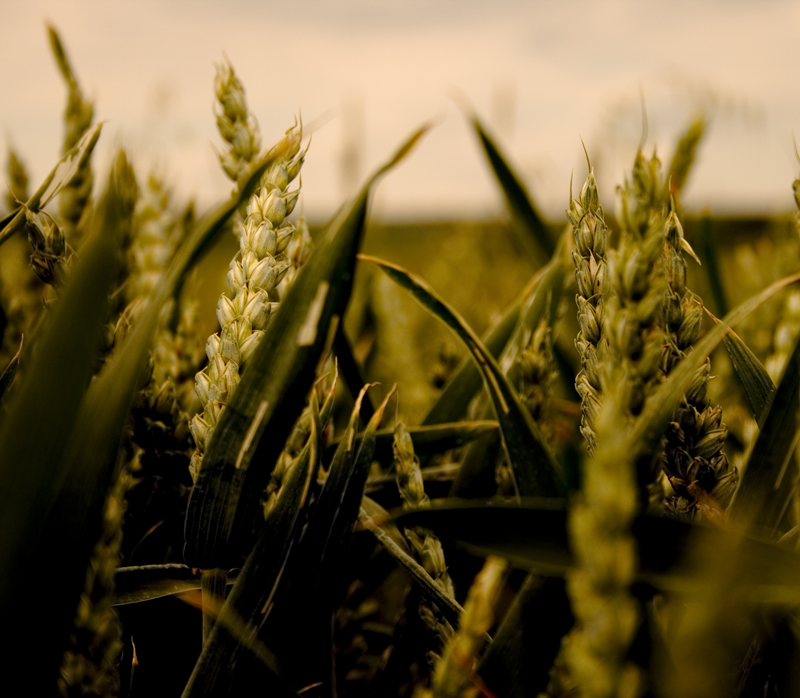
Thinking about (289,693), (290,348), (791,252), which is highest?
(791,252)

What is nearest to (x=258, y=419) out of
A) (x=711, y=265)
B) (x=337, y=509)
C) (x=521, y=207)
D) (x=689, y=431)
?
(x=337, y=509)

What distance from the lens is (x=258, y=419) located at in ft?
0.68

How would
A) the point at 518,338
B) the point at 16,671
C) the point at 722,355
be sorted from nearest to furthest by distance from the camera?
the point at 16,671
the point at 518,338
the point at 722,355

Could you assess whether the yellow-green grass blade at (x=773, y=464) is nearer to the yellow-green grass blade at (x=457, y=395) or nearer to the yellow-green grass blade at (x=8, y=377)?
the yellow-green grass blade at (x=457, y=395)

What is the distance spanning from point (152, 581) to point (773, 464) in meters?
0.23

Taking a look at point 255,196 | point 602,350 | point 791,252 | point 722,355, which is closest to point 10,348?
point 255,196

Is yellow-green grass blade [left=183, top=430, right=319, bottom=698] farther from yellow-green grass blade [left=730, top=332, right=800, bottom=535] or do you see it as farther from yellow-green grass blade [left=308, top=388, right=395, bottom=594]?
yellow-green grass blade [left=730, top=332, right=800, bottom=535]

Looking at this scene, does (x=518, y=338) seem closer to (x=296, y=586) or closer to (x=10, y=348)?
(x=296, y=586)

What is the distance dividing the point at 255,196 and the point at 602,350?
14 cm

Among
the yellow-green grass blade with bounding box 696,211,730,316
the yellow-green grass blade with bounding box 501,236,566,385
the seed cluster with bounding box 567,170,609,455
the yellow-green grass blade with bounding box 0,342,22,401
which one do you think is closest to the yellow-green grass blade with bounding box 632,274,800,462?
the seed cluster with bounding box 567,170,609,455

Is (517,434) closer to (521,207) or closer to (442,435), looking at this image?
(442,435)

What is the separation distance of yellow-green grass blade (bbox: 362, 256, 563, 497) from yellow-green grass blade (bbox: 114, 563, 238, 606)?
0.12 m

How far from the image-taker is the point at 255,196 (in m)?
0.23

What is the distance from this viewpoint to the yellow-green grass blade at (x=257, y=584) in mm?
188
